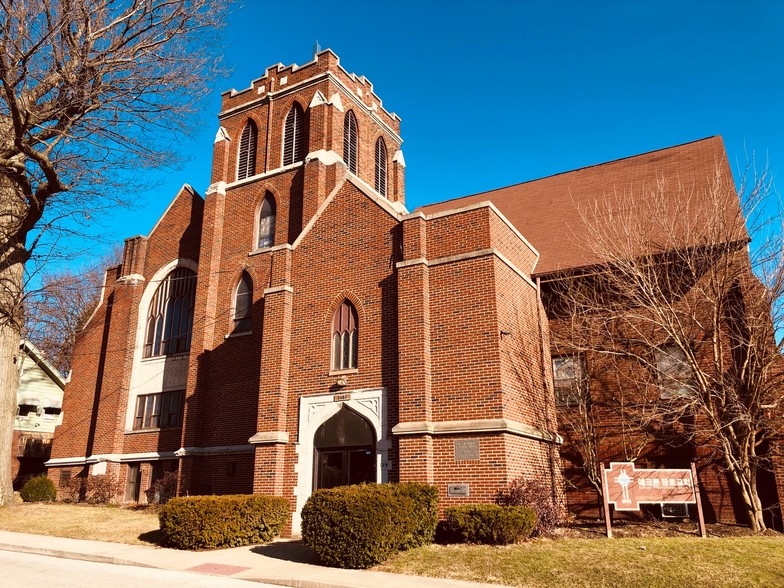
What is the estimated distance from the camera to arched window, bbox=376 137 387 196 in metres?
26.7

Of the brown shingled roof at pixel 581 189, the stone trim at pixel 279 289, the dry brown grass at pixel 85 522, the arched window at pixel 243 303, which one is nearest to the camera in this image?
the dry brown grass at pixel 85 522

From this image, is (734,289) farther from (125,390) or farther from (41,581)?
(125,390)

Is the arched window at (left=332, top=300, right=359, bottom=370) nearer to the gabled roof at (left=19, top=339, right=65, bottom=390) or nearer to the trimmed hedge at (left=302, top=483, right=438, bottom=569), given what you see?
the trimmed hedge at (left=302, top=483, right=438, bottom=569)

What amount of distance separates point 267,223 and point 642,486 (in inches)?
623

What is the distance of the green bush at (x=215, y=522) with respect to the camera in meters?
13.0

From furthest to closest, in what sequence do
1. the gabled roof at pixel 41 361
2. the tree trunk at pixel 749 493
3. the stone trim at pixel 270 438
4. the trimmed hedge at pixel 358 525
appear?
the gabled roof at pixel 41 361 → the stone trim at pixel 270 438 → the tree trunk at pixel 749 493 → the trimmed hedge at pixel 358 525

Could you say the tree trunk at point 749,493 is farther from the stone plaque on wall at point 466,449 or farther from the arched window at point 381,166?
the arched window at point 381,166

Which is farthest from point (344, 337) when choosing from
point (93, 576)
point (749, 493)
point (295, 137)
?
point (295, 137)

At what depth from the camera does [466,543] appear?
1228cm

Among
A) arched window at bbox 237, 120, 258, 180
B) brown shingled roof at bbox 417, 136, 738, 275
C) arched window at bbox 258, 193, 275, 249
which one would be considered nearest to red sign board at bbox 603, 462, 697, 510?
brown shingled roof at bbox 417, 136, 738, 275

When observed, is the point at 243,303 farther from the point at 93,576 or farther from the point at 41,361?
the point at 41,361

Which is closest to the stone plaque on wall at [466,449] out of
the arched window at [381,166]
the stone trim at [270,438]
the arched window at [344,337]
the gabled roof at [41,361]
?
the arched window at [344,337]

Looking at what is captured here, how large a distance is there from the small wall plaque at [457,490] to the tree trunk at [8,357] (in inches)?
590

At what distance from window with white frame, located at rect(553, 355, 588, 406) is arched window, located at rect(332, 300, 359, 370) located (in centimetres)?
638
